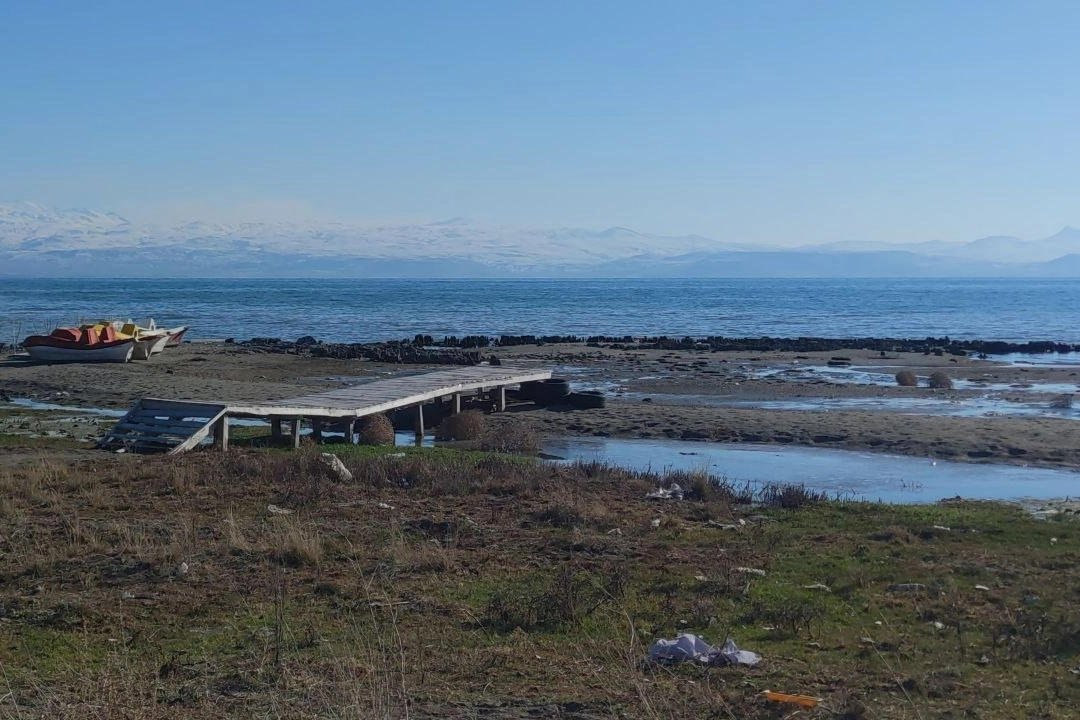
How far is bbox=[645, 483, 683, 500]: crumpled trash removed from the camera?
15656 mm

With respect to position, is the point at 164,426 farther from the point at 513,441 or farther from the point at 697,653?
the point at 697,653

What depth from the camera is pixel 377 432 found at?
74.1 feet

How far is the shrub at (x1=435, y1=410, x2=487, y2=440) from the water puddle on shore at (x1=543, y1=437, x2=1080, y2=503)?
4.97 feet

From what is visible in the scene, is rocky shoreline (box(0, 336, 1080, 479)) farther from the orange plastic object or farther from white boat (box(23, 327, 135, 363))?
the orange plastic object

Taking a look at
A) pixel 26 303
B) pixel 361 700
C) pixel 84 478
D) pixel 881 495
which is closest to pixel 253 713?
pixel 361 700

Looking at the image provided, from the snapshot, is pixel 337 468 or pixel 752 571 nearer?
pixel 752 571

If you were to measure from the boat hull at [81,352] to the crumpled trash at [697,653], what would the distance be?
109 feet

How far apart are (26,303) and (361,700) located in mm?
107024

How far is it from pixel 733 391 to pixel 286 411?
1657 centimetres

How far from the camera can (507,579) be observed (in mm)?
10758

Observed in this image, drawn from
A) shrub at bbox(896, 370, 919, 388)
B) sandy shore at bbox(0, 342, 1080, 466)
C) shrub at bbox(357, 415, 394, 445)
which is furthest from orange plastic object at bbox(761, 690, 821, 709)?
shrub at bbox(896, 370, 919, 388)

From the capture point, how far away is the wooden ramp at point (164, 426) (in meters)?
19.4

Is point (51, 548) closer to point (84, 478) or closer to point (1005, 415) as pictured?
point (84, 478)

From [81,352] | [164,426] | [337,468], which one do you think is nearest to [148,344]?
[81,352]
